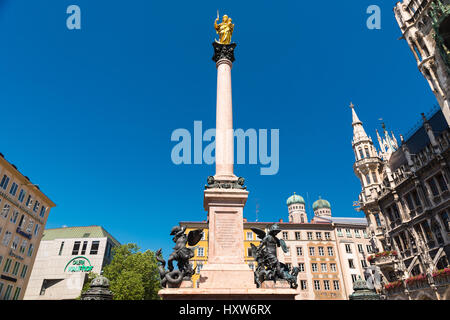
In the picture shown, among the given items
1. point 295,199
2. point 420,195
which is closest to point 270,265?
point 420,195

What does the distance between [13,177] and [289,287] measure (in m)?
44.0

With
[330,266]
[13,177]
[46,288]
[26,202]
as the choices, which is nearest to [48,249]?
[46,288]

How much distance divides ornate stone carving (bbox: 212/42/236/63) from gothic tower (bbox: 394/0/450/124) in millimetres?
27141

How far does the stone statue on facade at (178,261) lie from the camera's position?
383 inches

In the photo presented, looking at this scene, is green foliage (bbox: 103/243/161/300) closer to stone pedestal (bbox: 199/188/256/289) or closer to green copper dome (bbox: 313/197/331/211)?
stone pedestal (bbox: 199/188/256/289)

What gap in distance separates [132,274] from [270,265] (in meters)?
33.6

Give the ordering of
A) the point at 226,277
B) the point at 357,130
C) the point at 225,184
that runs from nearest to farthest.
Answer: the point at 226,277
the point at 225,184
the point at 357,130

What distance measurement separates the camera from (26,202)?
138 ft

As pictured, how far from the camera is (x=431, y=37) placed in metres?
34.1

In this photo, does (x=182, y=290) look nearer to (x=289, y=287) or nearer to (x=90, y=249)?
(x=289, y=287)

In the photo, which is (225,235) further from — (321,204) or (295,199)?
(321,204)

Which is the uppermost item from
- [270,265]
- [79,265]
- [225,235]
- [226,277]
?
[79,265]

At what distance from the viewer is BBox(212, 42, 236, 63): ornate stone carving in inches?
625

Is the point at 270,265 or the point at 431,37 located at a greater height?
the point at 431,37
